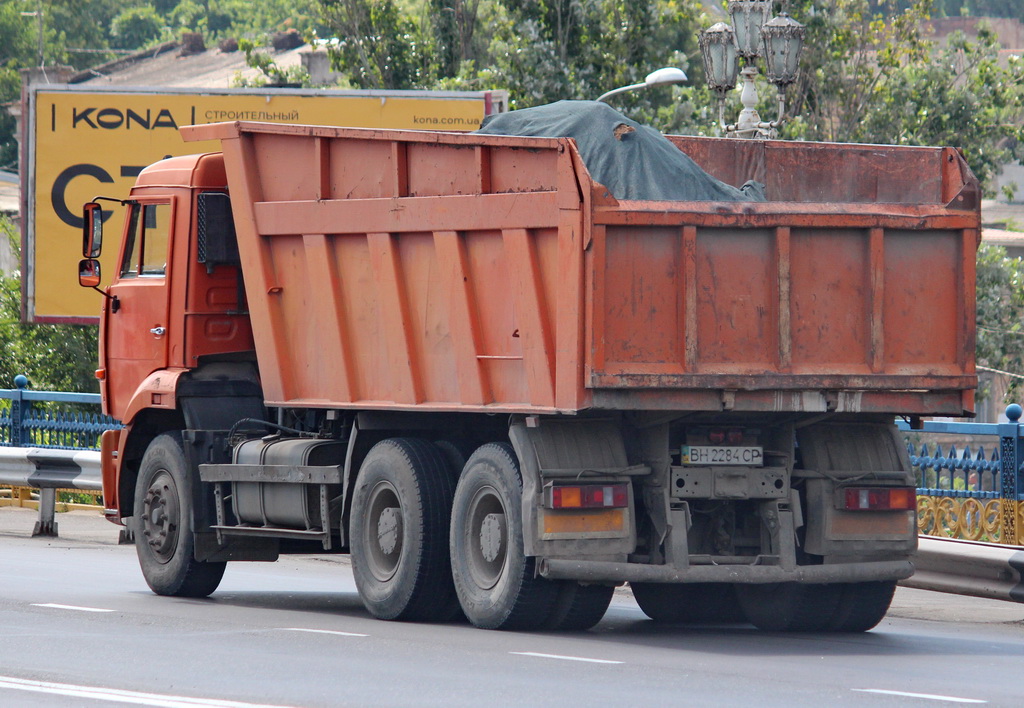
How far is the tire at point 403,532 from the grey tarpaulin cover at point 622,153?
190 cm

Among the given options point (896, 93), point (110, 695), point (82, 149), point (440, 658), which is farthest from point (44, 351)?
point (110, 695)

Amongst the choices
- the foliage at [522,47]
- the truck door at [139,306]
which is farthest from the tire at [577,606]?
the foliage at [522,47]

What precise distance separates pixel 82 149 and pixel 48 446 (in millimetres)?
6603

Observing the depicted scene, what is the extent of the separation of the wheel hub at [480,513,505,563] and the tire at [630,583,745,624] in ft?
4.91

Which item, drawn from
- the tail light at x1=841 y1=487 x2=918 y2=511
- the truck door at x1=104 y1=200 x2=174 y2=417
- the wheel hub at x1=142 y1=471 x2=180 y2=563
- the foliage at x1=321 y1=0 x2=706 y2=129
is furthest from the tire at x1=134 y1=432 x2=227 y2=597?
the foliage at x1=321 y1=0 x2=706 y2=129

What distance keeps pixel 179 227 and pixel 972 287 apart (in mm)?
5244

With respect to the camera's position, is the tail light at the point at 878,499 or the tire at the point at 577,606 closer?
the tire at the point at 577,606

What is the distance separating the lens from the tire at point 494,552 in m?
9.15

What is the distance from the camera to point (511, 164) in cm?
921

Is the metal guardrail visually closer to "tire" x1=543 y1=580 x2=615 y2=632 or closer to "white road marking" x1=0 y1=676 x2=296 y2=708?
"tire" x1=543 y1=580 x2=615 y2=632

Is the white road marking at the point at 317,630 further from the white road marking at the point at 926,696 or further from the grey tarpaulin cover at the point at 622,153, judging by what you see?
the white road marking at the point at 926,696

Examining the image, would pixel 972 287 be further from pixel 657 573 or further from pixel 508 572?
pixel 508 572

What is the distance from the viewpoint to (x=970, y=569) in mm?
11438

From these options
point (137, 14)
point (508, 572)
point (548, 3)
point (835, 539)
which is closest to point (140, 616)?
point (508, 572)
